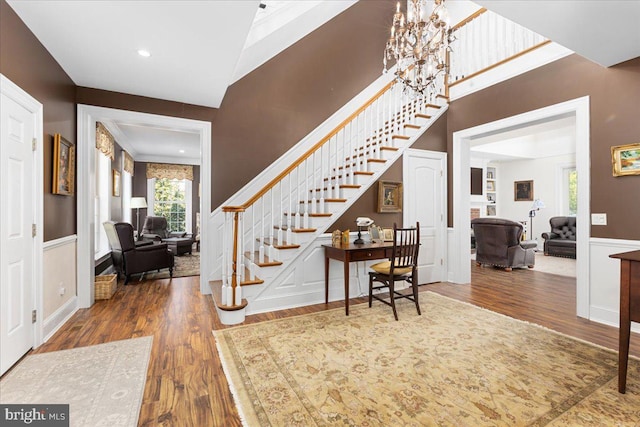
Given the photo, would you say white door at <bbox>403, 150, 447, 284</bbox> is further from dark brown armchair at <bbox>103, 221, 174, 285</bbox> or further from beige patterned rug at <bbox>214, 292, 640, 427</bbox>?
dark brown armchair at <bbox>103, 221, 174, 285</bbox>

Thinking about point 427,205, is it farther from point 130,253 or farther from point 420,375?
point 130,253

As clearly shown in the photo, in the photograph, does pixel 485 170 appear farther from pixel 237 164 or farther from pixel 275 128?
pixel 237 164

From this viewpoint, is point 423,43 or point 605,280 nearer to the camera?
point 423,43

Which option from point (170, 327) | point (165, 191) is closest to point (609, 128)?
point (170, 327)

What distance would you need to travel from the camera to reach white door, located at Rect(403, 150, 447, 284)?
15.0 ft

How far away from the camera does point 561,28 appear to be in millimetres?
2348

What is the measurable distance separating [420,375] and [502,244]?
4628mm

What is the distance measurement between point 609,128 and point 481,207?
20.1 feet

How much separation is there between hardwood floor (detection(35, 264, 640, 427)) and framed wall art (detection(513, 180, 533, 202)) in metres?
4.54

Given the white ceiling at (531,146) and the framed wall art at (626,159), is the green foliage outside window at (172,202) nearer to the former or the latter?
the white ceiling at (531,146)

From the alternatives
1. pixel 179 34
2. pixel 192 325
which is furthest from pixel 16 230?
pixel 179 34

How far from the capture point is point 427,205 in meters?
4.78

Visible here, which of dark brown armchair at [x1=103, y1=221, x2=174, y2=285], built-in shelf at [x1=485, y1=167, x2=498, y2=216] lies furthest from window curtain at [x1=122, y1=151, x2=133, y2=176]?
built-in shelf at [x1=485, y1=167, x2=498, y2=216]
